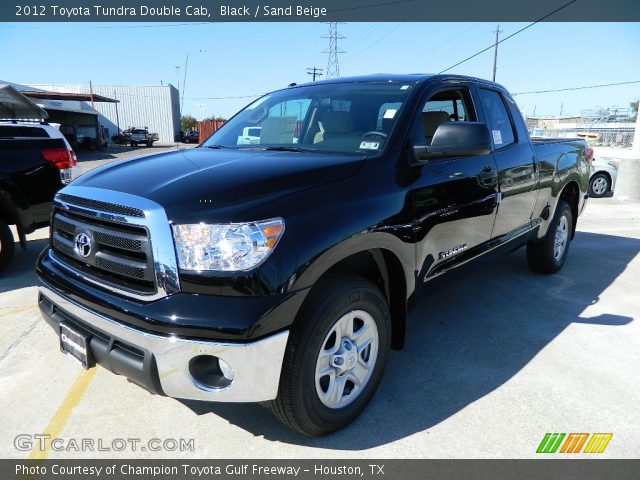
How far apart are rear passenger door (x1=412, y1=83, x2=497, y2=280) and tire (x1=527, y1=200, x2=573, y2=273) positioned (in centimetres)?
175

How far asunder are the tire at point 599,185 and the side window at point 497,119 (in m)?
10.2

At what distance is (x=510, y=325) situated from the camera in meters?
3.86

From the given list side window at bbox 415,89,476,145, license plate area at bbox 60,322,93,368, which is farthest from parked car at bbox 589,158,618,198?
license plate area at bbox 60,322,93,368

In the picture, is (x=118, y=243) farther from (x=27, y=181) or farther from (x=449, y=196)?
(x=27, y=181)

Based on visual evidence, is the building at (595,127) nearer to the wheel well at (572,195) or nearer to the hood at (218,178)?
the wheel well at (572,195)

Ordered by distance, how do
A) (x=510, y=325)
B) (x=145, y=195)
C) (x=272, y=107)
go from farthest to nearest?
(x=510, y=325), (x=272, y=107), (x=145, y=195)

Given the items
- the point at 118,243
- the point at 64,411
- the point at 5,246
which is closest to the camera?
the point at 118,243

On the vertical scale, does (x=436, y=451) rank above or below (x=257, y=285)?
below

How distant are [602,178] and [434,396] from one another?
1230cm

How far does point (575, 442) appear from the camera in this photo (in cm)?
242

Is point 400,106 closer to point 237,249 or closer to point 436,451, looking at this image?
point 237,249

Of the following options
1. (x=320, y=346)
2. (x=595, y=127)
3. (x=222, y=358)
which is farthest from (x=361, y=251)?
(x=595, y=127)
